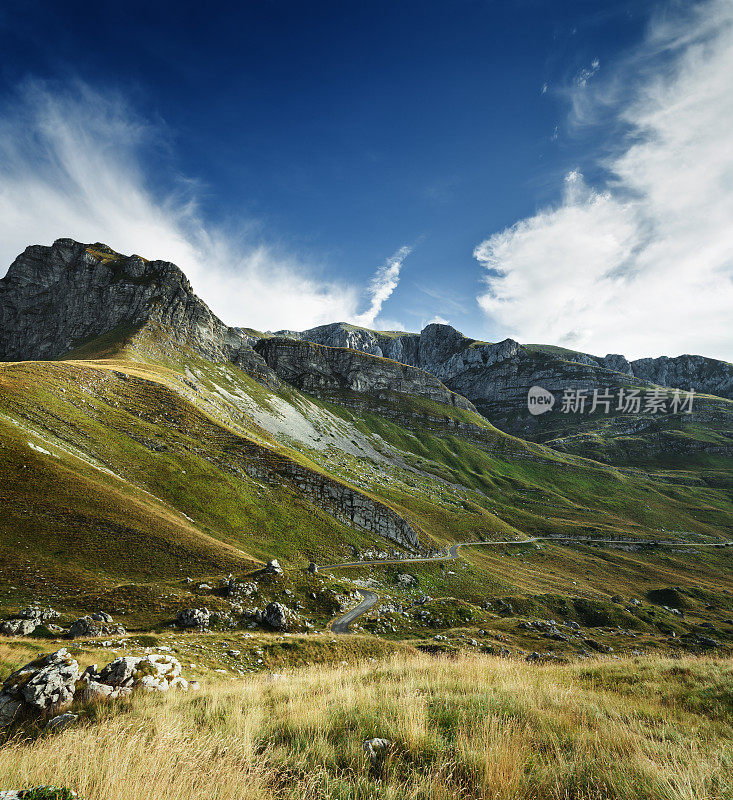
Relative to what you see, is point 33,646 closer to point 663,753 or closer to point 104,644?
point 104,644

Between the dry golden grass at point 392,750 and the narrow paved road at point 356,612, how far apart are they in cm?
3584

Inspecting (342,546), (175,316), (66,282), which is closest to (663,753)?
(342,546)

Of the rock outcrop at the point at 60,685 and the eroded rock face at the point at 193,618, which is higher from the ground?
the rock outcrop at the point at 60,685

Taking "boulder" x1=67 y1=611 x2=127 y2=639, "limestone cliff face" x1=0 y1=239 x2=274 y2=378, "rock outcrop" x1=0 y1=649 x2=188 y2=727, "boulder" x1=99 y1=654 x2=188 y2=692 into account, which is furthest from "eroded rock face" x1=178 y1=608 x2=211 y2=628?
"limestone cliff face" x1=0 y1=239 x2=274 y2=378

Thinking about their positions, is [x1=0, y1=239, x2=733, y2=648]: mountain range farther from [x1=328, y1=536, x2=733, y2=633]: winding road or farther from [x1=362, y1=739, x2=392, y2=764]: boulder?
[x1=362, y1=739, x2=392, y2=764]: boulder

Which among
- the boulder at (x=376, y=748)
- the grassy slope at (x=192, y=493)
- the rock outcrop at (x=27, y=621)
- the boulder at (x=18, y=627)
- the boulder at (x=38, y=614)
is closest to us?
the boulder at (x=376, y=748)

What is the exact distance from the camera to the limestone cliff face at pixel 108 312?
170 meters

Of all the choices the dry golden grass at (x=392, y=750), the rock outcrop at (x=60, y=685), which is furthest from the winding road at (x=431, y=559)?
the dry golden grass at (x=392, y=750)

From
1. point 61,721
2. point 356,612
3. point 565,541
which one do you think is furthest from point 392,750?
point 565,541

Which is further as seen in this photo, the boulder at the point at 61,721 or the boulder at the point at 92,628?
the boulder at the point at 92,628

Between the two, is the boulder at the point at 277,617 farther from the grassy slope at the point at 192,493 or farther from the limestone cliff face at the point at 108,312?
the limestone cliff face at the point at 108,312

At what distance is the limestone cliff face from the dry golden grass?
18517 centimetres

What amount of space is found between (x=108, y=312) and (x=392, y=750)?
220715 millimetres

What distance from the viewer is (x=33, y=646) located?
18.4 meters
